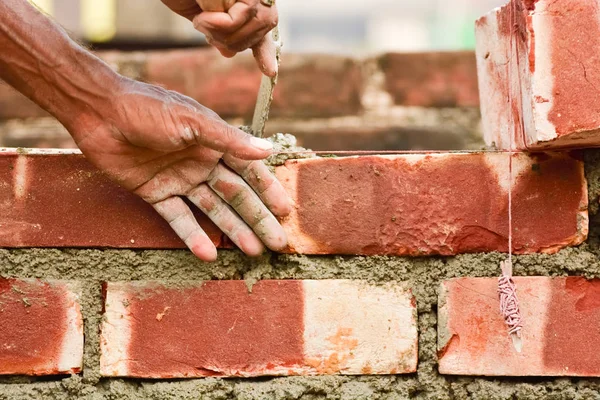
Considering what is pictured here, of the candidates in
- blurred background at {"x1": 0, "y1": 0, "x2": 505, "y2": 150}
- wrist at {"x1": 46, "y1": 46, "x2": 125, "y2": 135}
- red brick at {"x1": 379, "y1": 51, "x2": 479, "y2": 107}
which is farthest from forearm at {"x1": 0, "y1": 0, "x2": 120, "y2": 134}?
red brick at {"x1": 379, "y1": 51, "x2": 479, "y2": 107}

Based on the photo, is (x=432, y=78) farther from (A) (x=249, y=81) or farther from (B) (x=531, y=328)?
(B) (x=531, y=328)

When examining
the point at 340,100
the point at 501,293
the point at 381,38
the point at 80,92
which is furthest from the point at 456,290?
the point at 381,38

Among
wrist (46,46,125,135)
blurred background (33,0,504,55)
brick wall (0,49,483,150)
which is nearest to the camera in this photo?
wrist (46,46,125,135)

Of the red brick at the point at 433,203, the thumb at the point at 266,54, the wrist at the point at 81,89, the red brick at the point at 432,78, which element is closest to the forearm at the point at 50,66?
the wrist at the point at 81,89

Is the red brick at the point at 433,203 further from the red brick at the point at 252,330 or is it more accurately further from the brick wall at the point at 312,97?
the brick wall at the point at 312,97

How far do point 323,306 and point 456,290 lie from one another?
221mm

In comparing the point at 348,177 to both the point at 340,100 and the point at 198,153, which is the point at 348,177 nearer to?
the point at 198,153

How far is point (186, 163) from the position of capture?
4.06 ft

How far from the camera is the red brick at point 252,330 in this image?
1.29 m

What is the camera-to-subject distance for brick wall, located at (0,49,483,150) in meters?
2.96

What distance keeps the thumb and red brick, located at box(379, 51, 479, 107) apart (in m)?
1.85

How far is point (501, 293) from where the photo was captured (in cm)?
122

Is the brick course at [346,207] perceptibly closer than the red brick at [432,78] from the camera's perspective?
Yes

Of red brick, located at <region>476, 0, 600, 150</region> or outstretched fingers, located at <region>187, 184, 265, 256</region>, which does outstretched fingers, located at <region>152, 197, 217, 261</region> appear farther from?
red brick, located at <region>476, 0, 600, 150</region>
